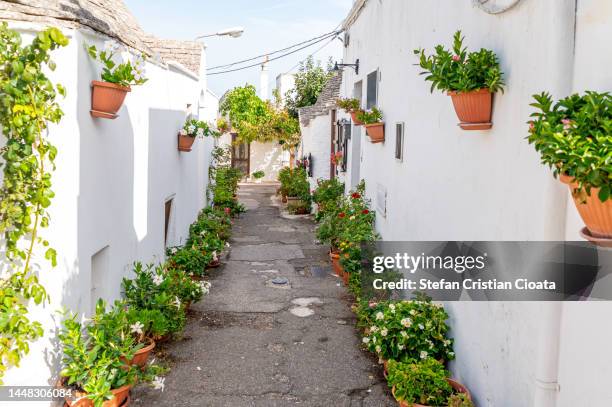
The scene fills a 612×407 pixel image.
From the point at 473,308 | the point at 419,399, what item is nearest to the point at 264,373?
the point at 419,399

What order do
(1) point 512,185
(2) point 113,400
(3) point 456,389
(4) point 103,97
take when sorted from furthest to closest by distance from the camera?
(4) point 103,97
(3) point 456,389
(2) point 113,400
(1) point 512,185

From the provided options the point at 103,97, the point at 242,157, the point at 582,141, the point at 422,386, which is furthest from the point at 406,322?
the point at 242,157

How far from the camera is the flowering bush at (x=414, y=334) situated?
5430 millimetres

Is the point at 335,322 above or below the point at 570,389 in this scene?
below

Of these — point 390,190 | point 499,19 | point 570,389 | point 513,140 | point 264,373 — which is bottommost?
point 264,373

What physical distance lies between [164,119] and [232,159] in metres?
18.9

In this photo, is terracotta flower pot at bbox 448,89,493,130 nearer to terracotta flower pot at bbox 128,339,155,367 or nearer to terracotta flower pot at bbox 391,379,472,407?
terracotta flower pot at bbox 391,379,472,407

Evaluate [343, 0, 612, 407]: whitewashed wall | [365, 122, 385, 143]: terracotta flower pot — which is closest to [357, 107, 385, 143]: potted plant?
[365, 122, 385, 143]: terracotta flower pot

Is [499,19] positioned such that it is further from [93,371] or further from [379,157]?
[379,157]

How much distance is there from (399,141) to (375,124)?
1.22m

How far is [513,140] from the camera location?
391cm

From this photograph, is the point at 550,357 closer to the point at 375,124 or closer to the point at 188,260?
the point at 375,124

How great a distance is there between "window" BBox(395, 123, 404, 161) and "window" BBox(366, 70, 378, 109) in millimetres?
2006

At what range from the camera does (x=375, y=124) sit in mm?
8953
